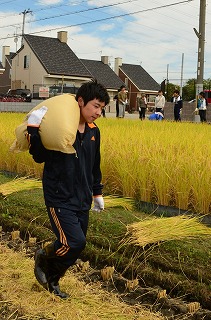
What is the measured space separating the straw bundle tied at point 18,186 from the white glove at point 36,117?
3.19 meters

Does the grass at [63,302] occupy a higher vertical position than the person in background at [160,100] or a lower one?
lower

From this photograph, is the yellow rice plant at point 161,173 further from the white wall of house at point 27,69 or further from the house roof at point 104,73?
the house roof at point 104,73

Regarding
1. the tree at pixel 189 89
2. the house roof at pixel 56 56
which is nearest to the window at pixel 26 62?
the house roof at pixel 56 56

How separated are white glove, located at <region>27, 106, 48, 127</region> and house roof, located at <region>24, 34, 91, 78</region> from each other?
122 ft

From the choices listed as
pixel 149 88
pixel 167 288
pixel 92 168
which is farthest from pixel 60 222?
pixel 149 88

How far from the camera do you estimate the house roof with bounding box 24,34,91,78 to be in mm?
40188

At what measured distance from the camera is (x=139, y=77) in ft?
176

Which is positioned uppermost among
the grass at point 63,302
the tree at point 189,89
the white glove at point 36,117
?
the tree at point 189,89

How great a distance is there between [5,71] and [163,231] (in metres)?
49.1

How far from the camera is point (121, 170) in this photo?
557cm

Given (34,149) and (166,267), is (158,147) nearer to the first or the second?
(166,267)

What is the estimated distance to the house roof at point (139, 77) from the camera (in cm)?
5215

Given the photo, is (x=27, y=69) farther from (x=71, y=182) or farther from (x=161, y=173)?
(x=71, y=182)

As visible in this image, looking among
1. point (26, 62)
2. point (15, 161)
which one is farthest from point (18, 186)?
point (26, 62)
